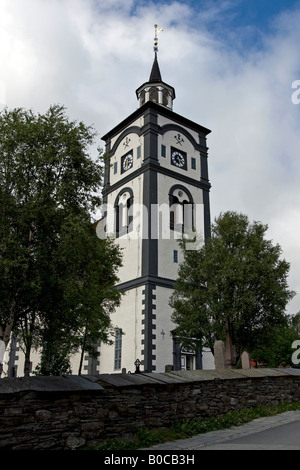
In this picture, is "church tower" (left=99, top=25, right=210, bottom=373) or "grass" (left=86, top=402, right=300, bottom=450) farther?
"church tower" (left=99, top=25, right=210, bottom=373)

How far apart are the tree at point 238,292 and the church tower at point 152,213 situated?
4702mm

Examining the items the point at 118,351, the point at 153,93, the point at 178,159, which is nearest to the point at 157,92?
the point at 153,93

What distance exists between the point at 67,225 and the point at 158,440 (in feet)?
18.5

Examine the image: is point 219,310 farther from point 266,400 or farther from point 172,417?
point 172,417

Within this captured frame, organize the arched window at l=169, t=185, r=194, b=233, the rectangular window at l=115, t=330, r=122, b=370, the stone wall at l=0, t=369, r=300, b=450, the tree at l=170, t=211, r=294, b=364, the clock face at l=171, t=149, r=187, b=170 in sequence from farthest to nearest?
1. the clock face at l=171, t=149, r=187, b=170
2. the arched window at l=169, t=185, r=194, b=233
3. the rectangular window at l=115, t=330, r=122, b=370
4. the tree at l=170, t=211, r=294, b=364
5. the stone wall at l=0, t=369, r=300, b=450

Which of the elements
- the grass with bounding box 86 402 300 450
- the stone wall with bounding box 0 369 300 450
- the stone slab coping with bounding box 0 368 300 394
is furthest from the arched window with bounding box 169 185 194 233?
the stone wall with bounding box 0 369 300 450

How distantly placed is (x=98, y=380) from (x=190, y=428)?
2606 millimetres

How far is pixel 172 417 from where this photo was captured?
9.71 metres

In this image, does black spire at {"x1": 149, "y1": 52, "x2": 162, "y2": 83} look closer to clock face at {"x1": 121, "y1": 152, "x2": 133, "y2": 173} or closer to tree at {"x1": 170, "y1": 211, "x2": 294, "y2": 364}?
clock face at {"x1": 121, "y1": 152, "x2": 133, "y2": 173}

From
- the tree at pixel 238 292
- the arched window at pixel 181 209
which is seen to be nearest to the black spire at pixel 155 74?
the arched window at pixel 181 209

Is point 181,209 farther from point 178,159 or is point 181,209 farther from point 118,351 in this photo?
point 118,351

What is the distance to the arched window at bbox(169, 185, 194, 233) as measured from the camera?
31500 millimetres

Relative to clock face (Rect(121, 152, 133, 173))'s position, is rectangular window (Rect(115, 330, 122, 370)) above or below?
below
